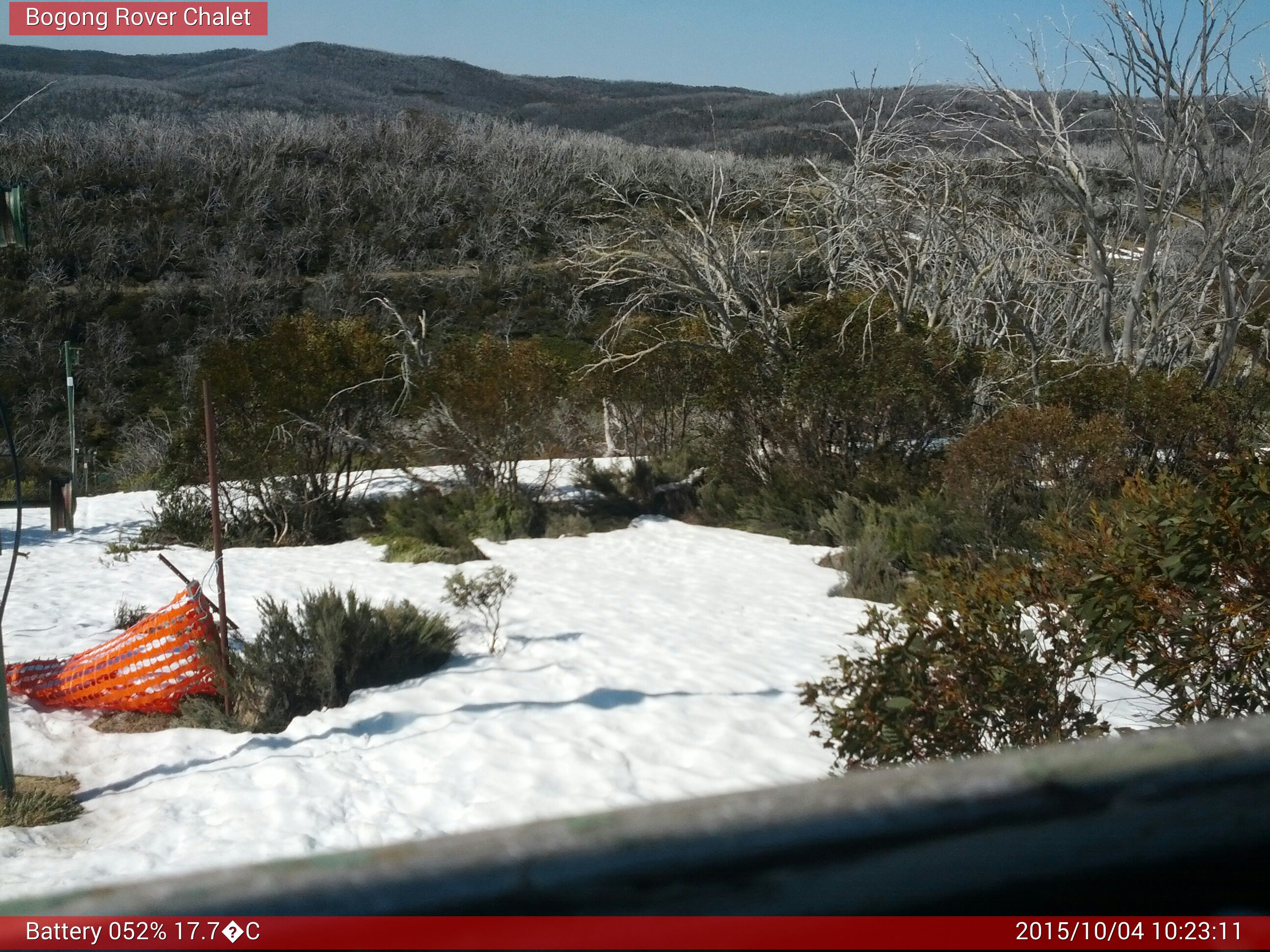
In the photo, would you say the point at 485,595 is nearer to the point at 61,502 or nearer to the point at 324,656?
the point at 324,656

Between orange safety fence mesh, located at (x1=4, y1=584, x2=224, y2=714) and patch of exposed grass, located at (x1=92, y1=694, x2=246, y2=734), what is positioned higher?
orange safety fence mesh, located at (x1=4, y1=584, x2=224, y2=714)

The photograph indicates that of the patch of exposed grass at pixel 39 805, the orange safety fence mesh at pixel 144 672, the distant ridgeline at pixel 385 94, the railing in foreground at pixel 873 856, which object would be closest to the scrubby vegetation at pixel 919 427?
the orange safety fence mesh at pixel 144 672

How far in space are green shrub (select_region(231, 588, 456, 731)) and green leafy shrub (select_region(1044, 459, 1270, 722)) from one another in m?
3.54

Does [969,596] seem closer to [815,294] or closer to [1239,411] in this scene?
[1239,411]

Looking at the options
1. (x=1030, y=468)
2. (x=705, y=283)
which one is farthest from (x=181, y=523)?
(x=1030, y=468)

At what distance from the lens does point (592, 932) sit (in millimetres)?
735

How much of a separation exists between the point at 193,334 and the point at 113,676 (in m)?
24.3

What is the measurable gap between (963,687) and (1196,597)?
737 mm

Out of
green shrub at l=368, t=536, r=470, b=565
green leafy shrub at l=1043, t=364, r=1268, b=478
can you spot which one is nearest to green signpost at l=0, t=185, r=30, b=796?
green shrub at l=368, t=536, r=470, b=565

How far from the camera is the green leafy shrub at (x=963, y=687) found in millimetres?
3361

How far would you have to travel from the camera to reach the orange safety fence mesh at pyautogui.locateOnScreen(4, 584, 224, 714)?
513 cm

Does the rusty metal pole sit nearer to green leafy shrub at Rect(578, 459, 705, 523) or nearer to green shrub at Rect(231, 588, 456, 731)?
green shrub at Rect(231, 588, 456, 731)

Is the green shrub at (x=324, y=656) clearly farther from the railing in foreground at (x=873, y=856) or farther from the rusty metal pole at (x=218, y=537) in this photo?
the railing in foreground at (x=873, y=856)

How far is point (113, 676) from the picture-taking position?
16.8 feet
